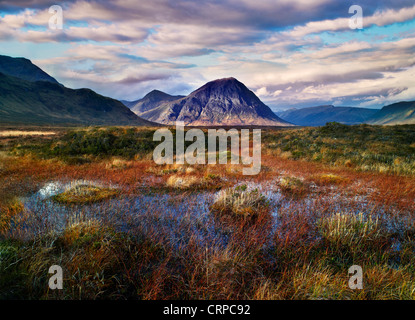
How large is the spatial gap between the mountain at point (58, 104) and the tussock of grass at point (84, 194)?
131923 millimetres

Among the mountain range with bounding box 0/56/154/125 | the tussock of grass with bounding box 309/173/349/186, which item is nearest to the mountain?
the mountain range with bounding box 0/56/154/125

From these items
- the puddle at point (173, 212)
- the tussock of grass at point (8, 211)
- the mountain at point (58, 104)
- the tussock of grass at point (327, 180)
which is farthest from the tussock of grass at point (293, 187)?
the mountain at point (58, 104)

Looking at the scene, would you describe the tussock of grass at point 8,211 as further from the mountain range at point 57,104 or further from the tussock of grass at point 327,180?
the mountain range at point 57,104

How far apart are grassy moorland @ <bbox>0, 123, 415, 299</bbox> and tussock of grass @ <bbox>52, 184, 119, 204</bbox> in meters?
0.04

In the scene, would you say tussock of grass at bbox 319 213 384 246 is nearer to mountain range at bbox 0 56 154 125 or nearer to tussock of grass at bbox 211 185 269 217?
tussock of grass at bbox 211 185 269 217

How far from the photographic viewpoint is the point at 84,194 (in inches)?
289

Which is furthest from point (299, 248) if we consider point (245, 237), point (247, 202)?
point (247, 202)

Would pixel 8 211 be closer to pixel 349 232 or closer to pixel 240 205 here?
pixel 240 205

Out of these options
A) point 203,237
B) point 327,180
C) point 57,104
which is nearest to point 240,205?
point 203,237

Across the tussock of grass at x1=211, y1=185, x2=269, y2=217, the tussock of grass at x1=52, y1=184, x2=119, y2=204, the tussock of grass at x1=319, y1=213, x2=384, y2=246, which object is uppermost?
the tussock of grass at x1=52, y1=184, x2=119, y2=204

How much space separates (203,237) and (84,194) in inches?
199

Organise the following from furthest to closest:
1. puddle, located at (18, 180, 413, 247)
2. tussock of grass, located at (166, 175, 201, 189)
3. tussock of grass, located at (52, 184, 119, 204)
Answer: tussock of grass, located at (166, 175, 201, 189) < tussock of grass, located at (52, 184, 119, 204) < puddle, located at (18, 180, 413, 247)

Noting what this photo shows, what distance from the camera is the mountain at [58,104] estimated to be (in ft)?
411

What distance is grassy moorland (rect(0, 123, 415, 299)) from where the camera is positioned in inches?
129
